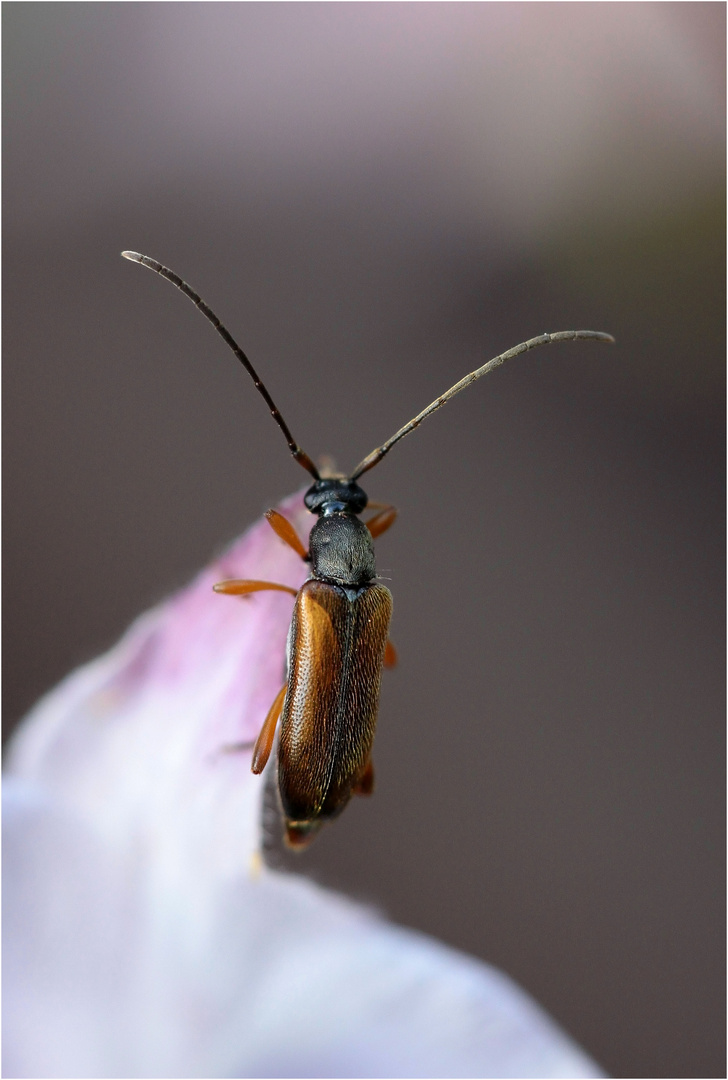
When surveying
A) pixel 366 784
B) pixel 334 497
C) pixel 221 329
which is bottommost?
→ pixel 366 784

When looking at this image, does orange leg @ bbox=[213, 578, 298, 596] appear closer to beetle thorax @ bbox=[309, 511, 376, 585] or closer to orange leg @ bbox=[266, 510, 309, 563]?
orange leg @ bbox=[266, 510, 309, 563]

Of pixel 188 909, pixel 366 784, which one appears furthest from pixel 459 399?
pixel 188 909

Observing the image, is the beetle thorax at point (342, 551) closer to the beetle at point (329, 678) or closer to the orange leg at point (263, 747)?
the beetle at point (329, 678)

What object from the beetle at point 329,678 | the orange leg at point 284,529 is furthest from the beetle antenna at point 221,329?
the orange leg at point 284,529

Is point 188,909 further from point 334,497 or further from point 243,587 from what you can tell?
point 334,497

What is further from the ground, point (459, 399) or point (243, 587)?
point (243, 587)

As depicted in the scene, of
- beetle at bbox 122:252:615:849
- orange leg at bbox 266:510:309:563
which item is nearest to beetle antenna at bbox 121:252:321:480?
beetle at bbox 122:252:615:849
